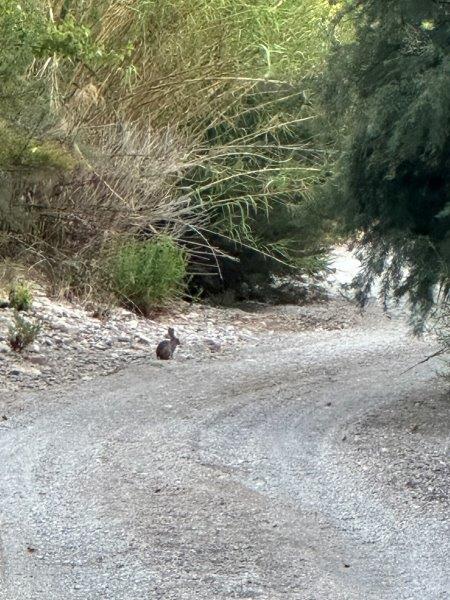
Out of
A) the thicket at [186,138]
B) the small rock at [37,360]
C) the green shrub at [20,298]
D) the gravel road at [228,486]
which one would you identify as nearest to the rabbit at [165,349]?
the gravel road at [228,486]

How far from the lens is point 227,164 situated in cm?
1788

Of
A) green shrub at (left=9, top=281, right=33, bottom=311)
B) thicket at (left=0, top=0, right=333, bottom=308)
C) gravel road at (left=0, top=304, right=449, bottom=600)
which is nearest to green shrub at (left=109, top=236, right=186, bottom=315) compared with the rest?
thicket at (left=0, top=0, right=333, bottom=308)

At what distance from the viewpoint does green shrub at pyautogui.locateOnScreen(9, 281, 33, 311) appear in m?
14.9

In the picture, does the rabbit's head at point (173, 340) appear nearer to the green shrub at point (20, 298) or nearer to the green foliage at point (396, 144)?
the green shrub at point (20, 298)

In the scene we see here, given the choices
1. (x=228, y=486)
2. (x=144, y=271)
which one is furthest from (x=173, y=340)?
(x=228, y=486)

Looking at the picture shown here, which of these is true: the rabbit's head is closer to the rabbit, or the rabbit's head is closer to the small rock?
the rabbit

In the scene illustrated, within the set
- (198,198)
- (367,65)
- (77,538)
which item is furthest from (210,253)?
(77,538)

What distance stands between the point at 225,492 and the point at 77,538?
1.34 metres

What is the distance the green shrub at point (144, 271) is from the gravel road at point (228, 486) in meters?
3.19

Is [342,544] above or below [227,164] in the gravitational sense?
below

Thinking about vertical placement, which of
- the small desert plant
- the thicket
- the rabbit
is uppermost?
the thicket

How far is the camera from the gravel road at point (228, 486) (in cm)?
625

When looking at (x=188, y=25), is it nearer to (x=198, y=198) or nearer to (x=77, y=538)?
(x=198, y=198)

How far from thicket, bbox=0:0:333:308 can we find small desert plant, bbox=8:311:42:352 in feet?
4.47
